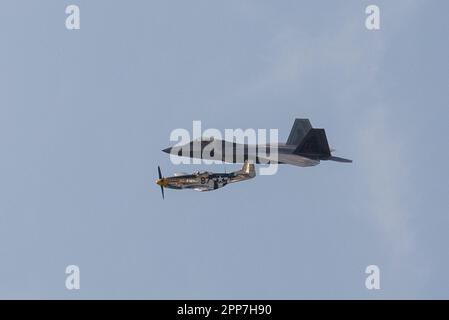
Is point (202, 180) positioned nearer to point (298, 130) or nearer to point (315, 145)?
point (315, 145)

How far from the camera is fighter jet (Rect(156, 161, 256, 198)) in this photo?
128000 mm

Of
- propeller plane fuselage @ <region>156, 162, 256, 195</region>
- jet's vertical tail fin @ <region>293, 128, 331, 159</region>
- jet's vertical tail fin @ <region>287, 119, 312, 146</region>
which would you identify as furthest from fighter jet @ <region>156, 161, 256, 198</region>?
jet's vertical tail fin @ <region>287, 119, 312, 146</region>

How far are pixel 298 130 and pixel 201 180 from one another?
3194 cm

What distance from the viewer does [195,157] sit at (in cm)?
14075

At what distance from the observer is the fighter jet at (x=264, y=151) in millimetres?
137875

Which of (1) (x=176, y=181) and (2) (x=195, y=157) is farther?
(2) (x=195, y=157)

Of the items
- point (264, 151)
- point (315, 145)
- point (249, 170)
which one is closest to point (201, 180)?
point (249, 170)

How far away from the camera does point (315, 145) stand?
454 ft

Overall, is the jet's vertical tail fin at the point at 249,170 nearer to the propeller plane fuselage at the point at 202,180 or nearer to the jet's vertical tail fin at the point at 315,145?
the propeller plane fuselage at the point at 202,180
